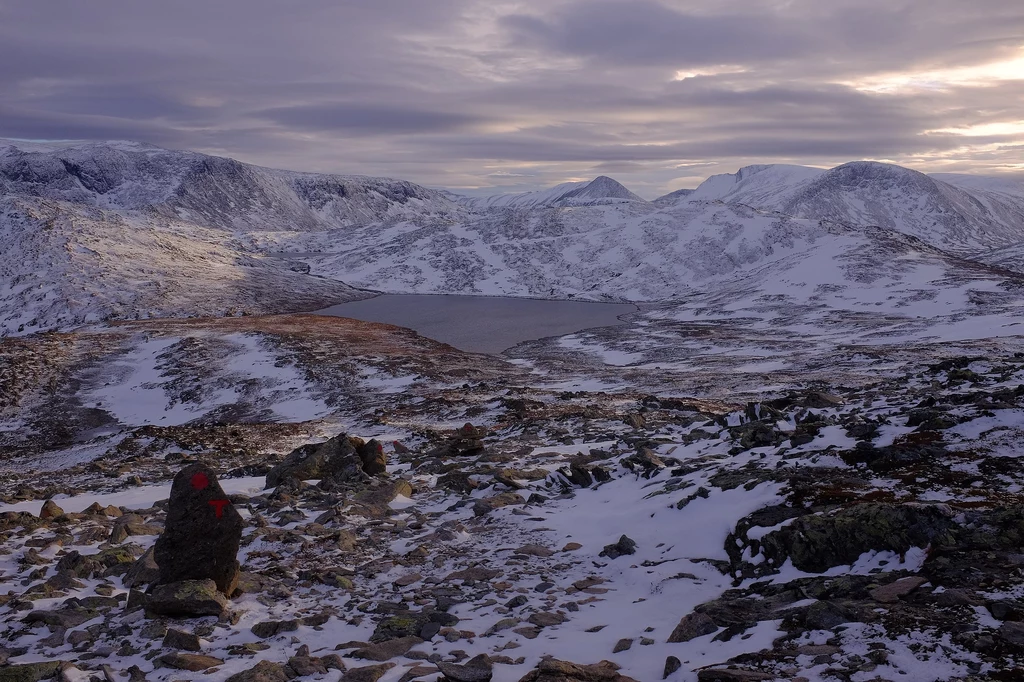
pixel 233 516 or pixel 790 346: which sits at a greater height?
pixel 233 516

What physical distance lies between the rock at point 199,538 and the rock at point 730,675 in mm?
7833

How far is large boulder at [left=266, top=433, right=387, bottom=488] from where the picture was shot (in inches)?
771

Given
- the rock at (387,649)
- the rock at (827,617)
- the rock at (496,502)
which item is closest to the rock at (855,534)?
the rock at (827,617)

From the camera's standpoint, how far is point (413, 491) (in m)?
18.3

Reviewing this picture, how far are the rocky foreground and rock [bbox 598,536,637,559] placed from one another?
12 cm

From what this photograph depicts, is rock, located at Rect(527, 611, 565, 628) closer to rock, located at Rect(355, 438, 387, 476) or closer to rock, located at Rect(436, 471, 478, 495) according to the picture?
rock, located at Rect(436, 471, 478, 495)

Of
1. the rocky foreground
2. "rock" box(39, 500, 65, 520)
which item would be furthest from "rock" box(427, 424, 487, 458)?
→ "rock" box(39, 500, 65, 520)

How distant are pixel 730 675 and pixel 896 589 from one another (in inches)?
115

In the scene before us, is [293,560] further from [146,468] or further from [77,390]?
[77,390]

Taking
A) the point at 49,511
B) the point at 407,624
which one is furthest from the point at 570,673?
the point at 49,511

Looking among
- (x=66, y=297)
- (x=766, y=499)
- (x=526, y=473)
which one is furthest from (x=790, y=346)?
(x=66, y=297)

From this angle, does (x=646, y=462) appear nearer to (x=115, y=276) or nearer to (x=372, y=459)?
(x=372, y=459)

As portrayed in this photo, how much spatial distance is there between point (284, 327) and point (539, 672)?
72572 millimetres

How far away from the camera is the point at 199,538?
11.0 m
